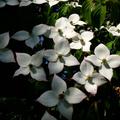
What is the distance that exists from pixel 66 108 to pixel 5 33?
28 centimetres

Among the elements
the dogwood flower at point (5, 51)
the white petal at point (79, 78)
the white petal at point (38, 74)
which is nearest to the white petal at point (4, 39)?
the dogwood flower at point (5, 51)

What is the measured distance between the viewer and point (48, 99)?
3.13 feet

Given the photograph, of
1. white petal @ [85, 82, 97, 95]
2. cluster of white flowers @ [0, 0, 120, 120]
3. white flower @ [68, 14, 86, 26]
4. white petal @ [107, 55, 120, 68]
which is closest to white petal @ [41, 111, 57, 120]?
cluster of white flowers @ [0, 0, 120, 120]

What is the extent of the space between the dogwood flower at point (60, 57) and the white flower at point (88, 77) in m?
0.03

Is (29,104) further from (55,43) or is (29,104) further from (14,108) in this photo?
(55,43)

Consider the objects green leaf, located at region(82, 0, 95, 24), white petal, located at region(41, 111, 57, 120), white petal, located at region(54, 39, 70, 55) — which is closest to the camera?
white petal, located at region(41, 111, 57, 120)

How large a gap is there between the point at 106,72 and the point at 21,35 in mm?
266

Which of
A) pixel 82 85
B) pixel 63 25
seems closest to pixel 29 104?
pixel 82 85

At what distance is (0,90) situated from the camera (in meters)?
1.04

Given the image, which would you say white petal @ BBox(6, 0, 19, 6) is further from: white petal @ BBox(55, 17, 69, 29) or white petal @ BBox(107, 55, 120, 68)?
white petal @ BBox(107, 55, 120, 68)

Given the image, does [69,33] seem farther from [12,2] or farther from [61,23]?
[12,2]

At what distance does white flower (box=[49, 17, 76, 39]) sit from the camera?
109 cm

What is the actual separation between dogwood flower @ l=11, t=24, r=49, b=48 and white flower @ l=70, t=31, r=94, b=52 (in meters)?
0.09

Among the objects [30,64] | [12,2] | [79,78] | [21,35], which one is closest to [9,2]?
[12,2]
